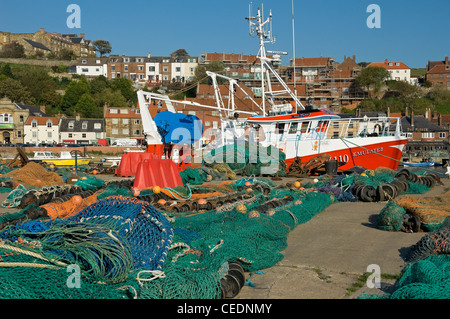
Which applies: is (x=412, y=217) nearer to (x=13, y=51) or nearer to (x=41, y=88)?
(x=41, y=88)

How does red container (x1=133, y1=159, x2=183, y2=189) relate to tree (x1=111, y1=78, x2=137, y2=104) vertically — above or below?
below

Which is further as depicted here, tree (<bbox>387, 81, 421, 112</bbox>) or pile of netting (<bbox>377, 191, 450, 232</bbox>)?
tree (<bbox>387, 81, 421, 112</bbox>)

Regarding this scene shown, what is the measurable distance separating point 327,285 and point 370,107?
71.0 m

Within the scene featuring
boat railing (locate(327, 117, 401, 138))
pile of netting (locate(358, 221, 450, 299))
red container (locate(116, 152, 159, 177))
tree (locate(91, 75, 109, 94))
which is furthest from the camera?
tree (locate(91, 75, 109, 94))

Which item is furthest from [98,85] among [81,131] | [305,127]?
[305,127]

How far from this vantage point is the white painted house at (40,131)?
189 feet

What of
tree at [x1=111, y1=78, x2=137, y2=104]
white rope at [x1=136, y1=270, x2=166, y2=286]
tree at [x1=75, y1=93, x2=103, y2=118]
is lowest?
white rope at [x1=136, y1=270, x2=166, y2=286]

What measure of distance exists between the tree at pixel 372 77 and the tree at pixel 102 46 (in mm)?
70340

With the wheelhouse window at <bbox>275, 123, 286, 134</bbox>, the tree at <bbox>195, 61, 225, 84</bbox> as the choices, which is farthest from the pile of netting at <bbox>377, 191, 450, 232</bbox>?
the tree at <bbox>195, 61, 225, 84</bbox>

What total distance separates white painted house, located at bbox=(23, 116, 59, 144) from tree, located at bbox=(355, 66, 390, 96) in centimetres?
4834

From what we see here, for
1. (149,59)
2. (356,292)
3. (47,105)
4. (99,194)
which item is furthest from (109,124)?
(356,292)

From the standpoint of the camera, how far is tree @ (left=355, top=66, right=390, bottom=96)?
259 ft

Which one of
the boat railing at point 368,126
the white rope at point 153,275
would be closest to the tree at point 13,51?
the boat railing at point 368,126

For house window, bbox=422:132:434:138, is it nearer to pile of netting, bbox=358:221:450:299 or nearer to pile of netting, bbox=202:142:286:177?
pile of netting, bbox=202:142:286:177
